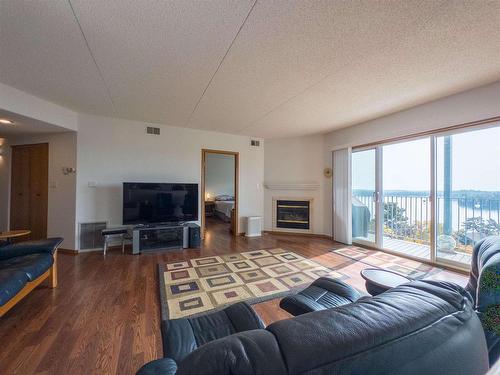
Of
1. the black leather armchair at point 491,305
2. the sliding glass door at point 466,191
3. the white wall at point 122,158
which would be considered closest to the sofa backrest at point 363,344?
the black leather armchair at point 491,305

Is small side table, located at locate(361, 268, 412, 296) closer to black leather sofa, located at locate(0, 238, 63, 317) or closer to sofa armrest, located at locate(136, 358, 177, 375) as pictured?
sofa armrest, located at locate(136, 358, 177, 375)

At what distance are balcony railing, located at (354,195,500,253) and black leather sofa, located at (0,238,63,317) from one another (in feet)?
15.7

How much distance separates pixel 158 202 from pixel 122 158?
107 centimetres

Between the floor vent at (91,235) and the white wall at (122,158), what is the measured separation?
9 centimetres

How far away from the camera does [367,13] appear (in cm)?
148

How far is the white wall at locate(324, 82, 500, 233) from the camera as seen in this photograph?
2.50m

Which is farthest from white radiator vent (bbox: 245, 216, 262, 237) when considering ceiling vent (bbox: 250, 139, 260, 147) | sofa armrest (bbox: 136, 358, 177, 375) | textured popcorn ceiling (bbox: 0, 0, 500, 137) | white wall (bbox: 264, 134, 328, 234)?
sofa armrest (bbox: 136, 358, 177, 375)

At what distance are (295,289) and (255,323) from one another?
1335 mm

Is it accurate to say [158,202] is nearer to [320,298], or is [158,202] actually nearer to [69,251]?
[69,251]

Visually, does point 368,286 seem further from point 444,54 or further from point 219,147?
point 219,147

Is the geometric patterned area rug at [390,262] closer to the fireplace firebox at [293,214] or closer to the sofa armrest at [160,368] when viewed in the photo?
the fireplace firebox at [293,214]

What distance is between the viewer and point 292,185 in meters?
5.00

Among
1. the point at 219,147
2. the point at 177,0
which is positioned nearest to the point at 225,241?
the point at 219,147

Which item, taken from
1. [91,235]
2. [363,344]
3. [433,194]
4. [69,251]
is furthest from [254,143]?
[363,344]
